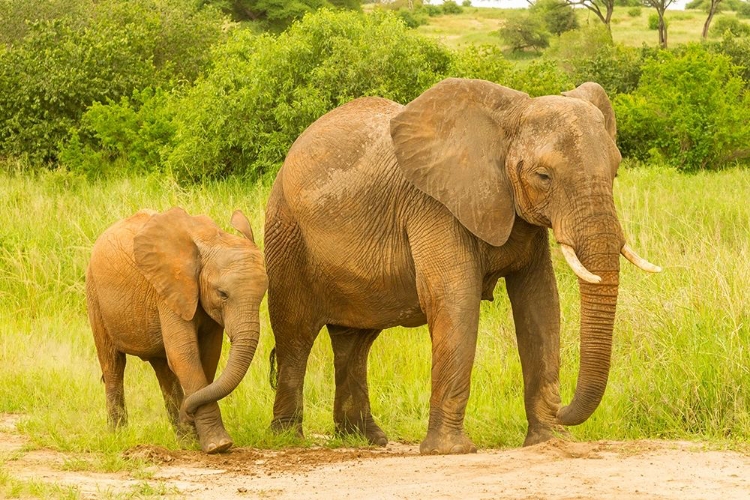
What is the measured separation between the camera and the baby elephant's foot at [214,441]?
648 cm

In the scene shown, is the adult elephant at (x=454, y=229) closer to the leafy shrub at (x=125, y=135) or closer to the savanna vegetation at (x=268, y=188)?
the savanna vegetation at (x=268, y=188)

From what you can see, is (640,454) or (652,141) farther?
(652,141)

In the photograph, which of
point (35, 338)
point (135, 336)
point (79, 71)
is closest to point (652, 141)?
point (79, 71)

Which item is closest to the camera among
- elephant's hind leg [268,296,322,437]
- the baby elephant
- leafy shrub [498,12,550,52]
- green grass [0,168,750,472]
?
the baby elephant

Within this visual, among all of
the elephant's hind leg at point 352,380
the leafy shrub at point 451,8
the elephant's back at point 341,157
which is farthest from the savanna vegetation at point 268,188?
the leafy shrub at point 451,8

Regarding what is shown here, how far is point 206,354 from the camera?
22.8 ft

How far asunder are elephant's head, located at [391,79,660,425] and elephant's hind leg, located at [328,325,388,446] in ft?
4.91

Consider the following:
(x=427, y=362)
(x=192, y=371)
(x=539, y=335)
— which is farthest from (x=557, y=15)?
(x=192, y=371)

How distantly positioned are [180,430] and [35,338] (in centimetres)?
258

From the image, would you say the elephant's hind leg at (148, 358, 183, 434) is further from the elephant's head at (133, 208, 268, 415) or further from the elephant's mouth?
the elephant's mouth

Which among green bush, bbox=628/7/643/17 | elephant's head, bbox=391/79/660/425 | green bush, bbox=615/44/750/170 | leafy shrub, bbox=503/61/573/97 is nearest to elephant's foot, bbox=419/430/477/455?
elephant's head, bbox=391/79/660/425

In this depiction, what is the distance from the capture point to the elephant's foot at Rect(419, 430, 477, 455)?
20.6 feet

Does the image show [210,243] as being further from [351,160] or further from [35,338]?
[35,338]

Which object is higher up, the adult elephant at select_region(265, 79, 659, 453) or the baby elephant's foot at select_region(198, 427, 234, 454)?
the adult elephant at select_region(265, 79, 659, 453)
